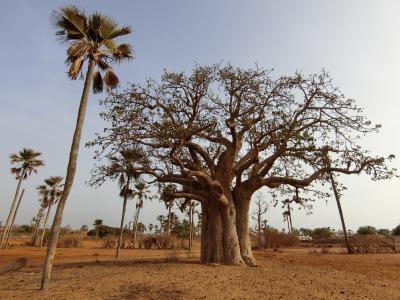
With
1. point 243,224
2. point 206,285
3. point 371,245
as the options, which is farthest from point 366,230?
point 206,285

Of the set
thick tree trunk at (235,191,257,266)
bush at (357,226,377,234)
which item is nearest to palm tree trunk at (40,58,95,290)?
thick tree trunk at (235,191,257,266)

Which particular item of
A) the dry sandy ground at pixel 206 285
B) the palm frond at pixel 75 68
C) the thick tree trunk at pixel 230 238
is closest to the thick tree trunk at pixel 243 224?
the thick tree trunk at pixel 230 238

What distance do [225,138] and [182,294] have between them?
8.98 meters

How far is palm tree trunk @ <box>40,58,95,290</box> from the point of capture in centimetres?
883

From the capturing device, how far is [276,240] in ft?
129

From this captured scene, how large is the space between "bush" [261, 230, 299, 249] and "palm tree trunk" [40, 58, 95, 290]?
32.3 meters

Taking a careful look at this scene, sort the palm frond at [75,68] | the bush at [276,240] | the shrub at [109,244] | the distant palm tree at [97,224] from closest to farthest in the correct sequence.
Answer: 1. the palm frond at [75,68]
2. the bush at [276,240]
3. the shrub at [109,244]
4. the distant palm tree at [97,224]

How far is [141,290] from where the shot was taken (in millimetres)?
8680

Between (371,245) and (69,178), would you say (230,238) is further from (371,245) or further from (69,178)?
(371,245)

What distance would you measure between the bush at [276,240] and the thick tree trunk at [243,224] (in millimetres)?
24686

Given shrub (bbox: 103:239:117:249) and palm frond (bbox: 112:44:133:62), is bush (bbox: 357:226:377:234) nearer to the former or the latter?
shrub (bbox: 103:239:117:249)

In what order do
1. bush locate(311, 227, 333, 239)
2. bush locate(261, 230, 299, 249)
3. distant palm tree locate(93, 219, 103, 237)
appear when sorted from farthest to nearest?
1. distant palm tree locate(93, 219, 103, 237)
2. bush locate(311, 227, 333, 239)
3. bush locate(261, 230, 299, 249)

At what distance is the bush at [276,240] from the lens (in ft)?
127

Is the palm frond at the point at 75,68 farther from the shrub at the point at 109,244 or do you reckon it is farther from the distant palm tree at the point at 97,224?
the distant palm tree at the point at 97,224
